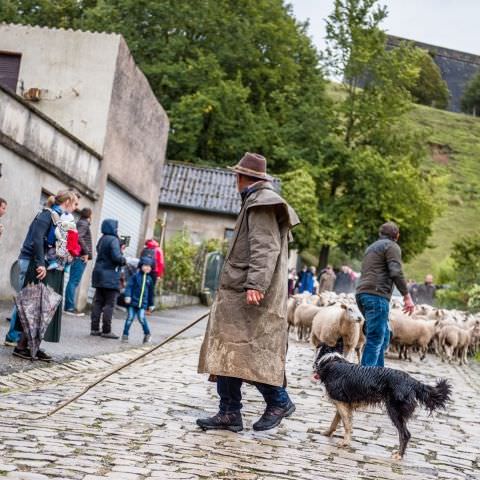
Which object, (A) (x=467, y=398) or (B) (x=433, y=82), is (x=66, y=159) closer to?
(A) (x=467, y=398)

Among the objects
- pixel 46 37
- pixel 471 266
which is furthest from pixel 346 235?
pixel 46 37

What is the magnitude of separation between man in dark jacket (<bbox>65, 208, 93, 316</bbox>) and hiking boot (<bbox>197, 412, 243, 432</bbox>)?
8225 mm

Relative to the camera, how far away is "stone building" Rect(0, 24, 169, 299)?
16.5m

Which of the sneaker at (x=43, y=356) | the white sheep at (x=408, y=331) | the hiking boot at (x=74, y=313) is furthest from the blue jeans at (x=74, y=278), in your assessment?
the sneaker at (x=43, y=356)

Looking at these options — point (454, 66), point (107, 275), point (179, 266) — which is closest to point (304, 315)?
point (107, 275)

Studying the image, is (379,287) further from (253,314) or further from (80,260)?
(80,260)

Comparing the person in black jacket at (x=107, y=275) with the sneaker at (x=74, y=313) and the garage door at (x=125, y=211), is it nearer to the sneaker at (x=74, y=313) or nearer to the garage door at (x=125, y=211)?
the sneaker at (x=74, y=313)

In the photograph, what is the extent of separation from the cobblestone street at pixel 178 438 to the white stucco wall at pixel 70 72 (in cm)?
1035

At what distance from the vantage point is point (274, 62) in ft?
164

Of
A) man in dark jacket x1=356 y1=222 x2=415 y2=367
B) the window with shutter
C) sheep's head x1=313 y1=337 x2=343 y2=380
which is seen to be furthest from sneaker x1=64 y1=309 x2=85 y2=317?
sheep's head x1=313 y1=337 x2=343 y2=380

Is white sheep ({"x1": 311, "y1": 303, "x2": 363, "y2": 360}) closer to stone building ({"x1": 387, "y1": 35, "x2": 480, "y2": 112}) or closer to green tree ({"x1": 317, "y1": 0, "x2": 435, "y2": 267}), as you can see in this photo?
green tree ({"x1": 317, "y1": 0, "x2": 435, "y2": 267})

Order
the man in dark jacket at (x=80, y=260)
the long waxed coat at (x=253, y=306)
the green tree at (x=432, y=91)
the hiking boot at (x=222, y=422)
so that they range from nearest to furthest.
A: the long waxed coat at (x=253, y=306) → the hiking boot at (x=222, y=422) → the man in dark jacket at (x=80, y=260) → the green tree at (x=432, y=91)

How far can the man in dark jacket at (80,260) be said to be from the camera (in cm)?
1505

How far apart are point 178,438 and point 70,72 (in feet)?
49.8
